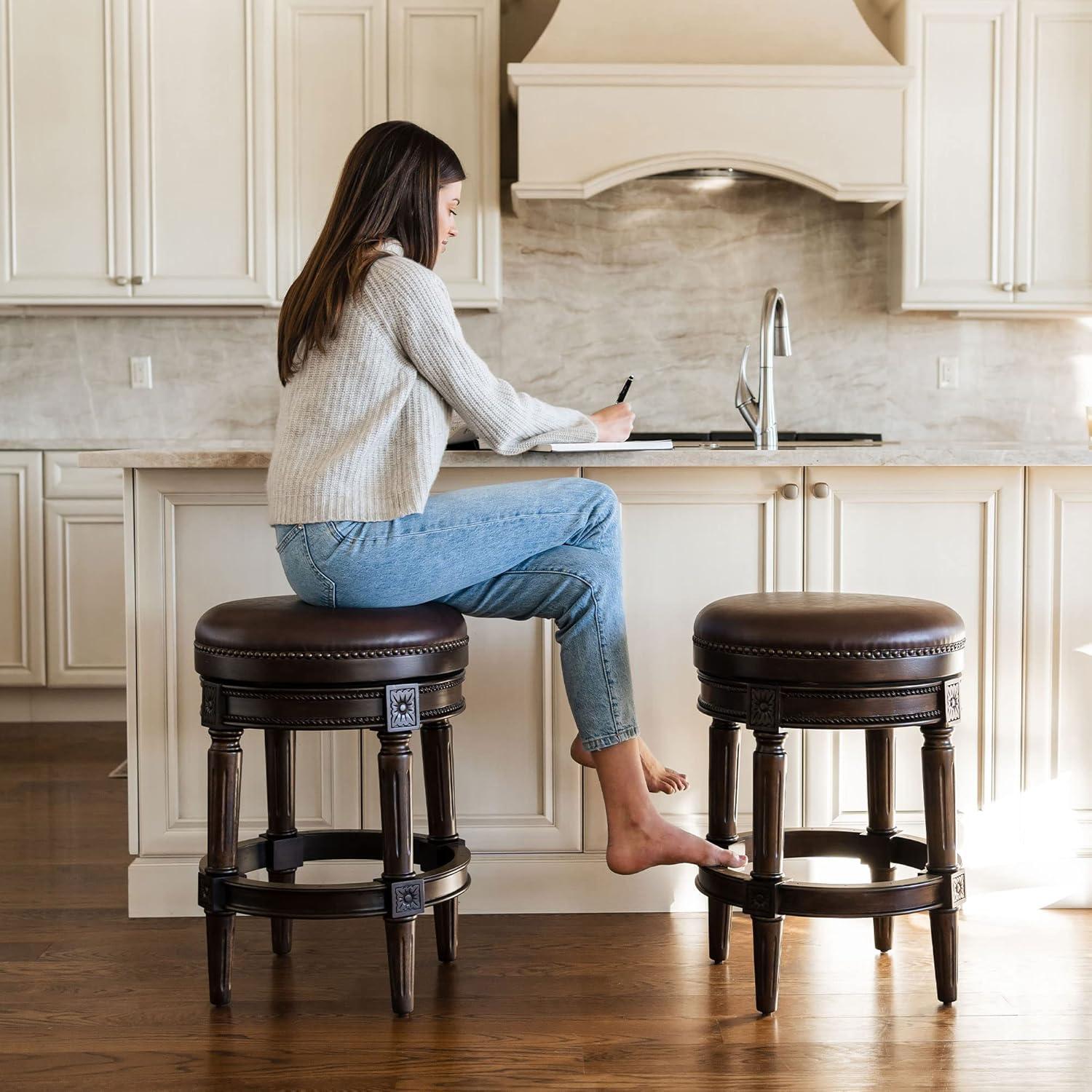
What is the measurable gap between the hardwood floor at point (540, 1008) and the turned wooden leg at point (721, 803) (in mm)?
48

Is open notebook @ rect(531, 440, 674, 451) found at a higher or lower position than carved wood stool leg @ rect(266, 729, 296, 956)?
higher

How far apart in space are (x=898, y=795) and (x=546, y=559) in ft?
2.82

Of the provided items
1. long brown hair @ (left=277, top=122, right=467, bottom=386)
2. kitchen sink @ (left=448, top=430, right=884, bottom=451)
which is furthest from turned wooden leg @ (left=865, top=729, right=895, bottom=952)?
kitchen sink @ (left=448, top=430, right=884, bottom=451)

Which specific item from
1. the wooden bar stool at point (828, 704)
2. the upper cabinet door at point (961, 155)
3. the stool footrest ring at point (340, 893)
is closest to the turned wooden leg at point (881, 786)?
the wooden bar stool at point (828, 704)

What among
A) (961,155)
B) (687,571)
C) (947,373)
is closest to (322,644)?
(687,571)

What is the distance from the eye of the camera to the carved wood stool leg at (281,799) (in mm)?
1932

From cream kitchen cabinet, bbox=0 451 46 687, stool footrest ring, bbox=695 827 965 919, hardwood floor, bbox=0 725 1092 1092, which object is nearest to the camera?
hardwood floor, bbox=0 725 1092 1092

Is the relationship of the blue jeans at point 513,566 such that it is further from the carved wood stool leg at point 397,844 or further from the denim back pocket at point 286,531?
Answer: the carved wood stool leg at point 397,844

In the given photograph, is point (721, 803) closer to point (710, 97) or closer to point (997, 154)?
point (710, 97)

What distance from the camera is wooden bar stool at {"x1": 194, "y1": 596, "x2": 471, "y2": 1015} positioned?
1.65 meters

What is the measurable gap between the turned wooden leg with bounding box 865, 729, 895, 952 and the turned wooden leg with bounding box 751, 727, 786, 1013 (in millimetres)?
302

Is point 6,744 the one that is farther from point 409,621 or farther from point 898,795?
point 898,795

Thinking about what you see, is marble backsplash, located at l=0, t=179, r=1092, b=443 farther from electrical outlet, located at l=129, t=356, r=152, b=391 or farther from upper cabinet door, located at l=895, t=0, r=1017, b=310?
upper cabinet door, located at l=895, t=0, r=1017, b=310

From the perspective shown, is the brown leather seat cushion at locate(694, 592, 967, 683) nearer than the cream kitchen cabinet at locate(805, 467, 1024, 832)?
Yes
